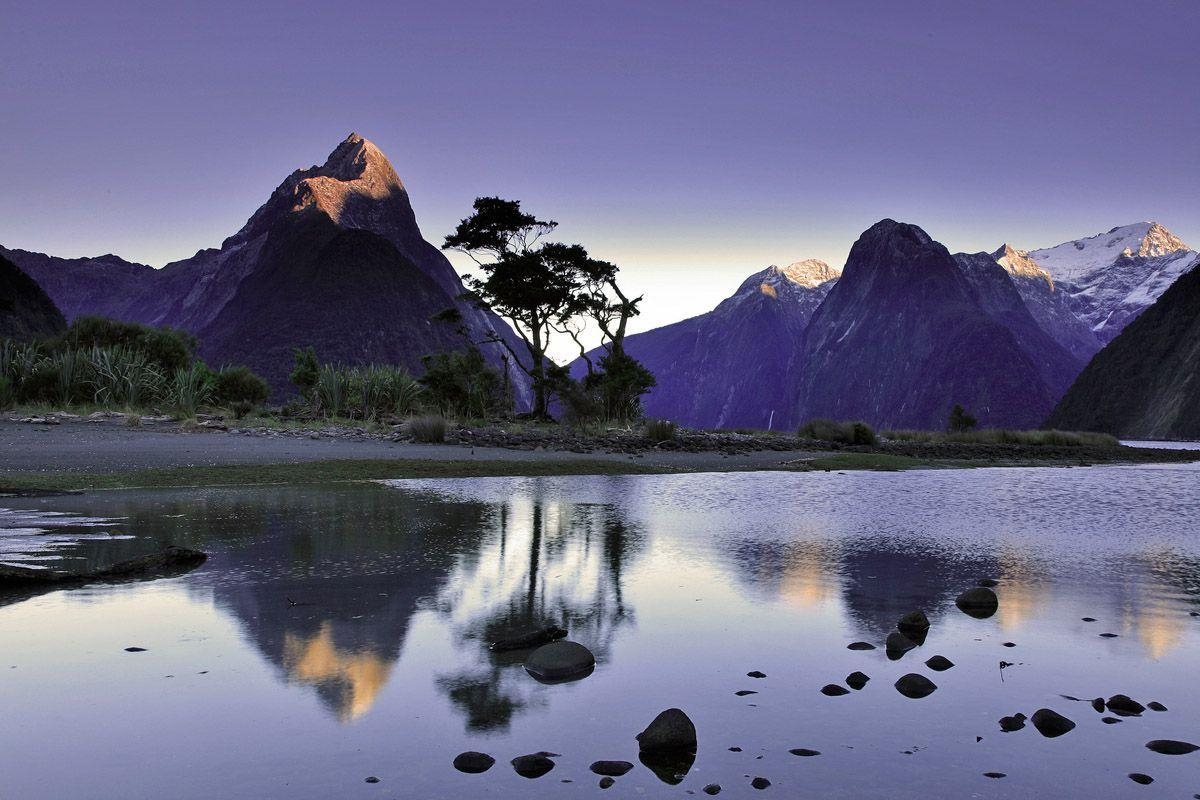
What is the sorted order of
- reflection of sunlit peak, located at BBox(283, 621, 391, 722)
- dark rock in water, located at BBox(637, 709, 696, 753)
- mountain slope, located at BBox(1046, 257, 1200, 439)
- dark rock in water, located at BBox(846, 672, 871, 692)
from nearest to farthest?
dark rock in water, located at BBox(637, 709, 696, 753) < reflection of sunlit peak, located at BBox(283, 621, 391, 722) < dark rock in water, located at BBox(846, 672, 871, 692) < mountain slope, located at BBox(1046, 257, 1200, 439)

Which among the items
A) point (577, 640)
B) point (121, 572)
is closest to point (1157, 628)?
point (577, 640)

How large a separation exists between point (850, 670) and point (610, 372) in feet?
124

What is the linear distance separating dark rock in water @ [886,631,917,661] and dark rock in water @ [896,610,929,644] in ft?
1.04

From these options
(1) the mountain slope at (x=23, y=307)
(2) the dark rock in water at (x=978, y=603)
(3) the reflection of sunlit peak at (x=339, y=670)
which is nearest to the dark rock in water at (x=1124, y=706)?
(2) the dark rock in water at (x=978, y=603)

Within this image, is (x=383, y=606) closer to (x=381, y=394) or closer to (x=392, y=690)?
(x=392, y=690)

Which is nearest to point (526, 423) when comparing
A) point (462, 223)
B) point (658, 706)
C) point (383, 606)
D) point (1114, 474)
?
point (462, 223)

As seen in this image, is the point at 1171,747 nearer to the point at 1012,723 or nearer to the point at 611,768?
the point at 1012,723

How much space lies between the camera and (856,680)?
574 centimetres

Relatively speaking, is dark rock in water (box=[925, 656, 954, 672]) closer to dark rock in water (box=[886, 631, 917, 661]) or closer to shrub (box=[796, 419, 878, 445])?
dark rock in water (box=[886, 631, 917, 661])

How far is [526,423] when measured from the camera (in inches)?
1612

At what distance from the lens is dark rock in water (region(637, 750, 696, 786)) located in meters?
4.23

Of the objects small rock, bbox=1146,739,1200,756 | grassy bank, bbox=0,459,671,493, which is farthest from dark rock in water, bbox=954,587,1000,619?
grassy bank, bbox=0,459,671,493

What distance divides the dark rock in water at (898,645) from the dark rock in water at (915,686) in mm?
711

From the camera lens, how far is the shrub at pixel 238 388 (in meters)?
38.5
